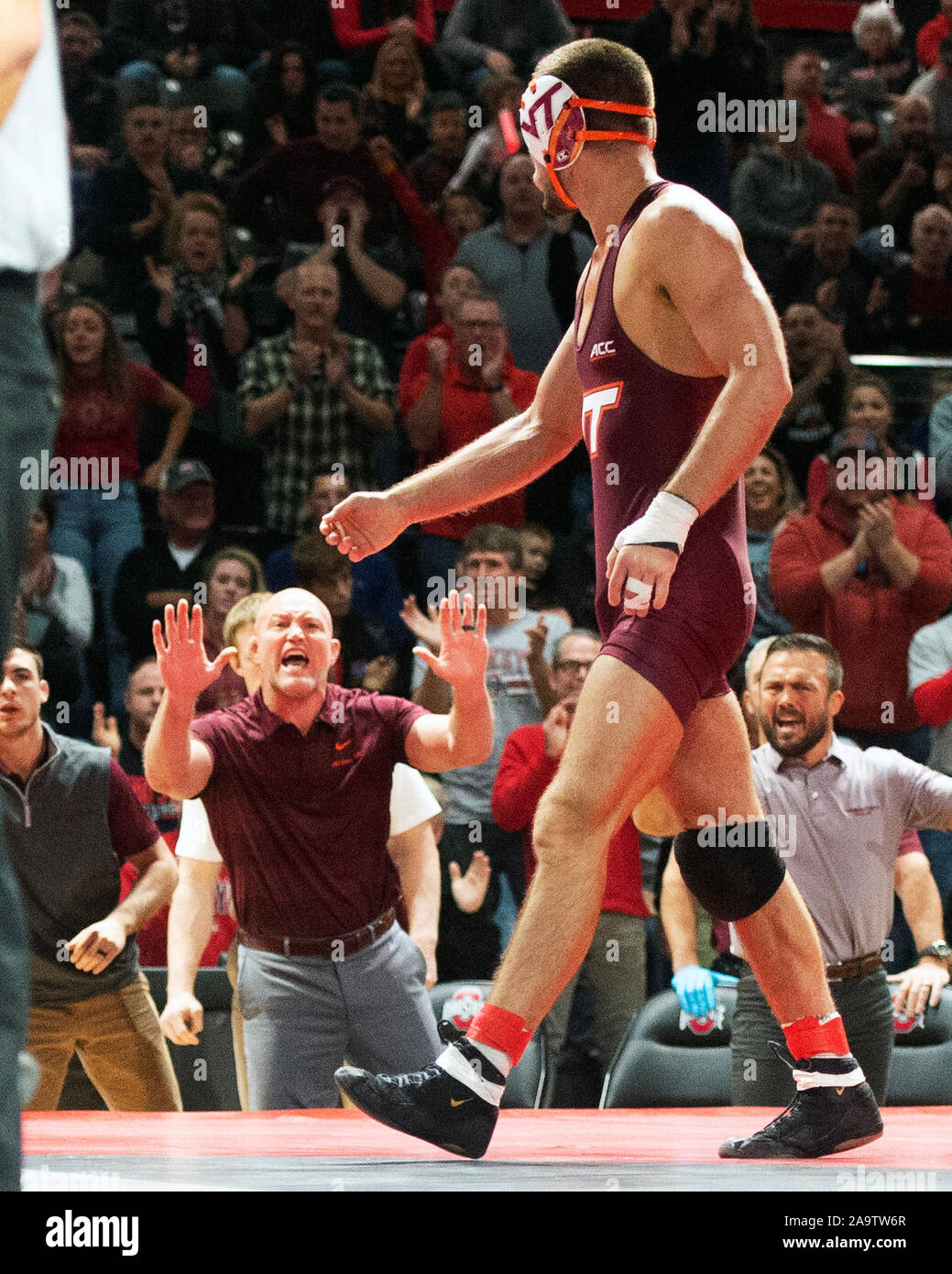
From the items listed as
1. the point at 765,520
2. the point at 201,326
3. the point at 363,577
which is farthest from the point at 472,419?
the point at 201,326

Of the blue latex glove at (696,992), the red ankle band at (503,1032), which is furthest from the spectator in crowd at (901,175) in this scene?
the red ankle band at (503,1032)

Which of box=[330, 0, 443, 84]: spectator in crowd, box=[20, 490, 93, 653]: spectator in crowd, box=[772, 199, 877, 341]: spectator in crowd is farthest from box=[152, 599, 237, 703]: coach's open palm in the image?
box=[330, 0, 443, 84]: spectator in crowd

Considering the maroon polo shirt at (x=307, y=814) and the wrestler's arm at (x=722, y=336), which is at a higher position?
the wrestler's arm at (x=722, y=336)

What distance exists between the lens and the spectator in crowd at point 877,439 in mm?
6508

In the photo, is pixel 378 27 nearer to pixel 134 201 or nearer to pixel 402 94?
pixel 402 94

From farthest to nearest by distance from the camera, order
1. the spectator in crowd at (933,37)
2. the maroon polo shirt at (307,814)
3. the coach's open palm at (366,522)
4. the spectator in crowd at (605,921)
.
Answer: the spectator in crowd at (933,37), the spectator in crowd at (605,921), the maroon polo shirt at (307,814), the coach's open palm at (366,522)

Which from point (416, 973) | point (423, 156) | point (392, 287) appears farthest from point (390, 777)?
point (423, 156)

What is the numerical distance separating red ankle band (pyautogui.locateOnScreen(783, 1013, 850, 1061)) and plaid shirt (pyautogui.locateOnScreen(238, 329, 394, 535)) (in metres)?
3.75

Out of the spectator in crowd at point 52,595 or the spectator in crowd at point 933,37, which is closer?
the spectator in crowd at point 52,595

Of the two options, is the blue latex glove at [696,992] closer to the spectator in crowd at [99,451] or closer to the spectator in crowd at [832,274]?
the spectator in crowd at [99,451]

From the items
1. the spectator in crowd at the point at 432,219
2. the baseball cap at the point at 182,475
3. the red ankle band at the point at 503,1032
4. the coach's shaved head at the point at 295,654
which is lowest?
the red ankle band at the point at 503,1032

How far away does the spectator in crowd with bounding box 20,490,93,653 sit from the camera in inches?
242

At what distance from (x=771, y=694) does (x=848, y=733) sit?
1.57 m

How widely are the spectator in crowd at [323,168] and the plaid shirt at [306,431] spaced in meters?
1.01
